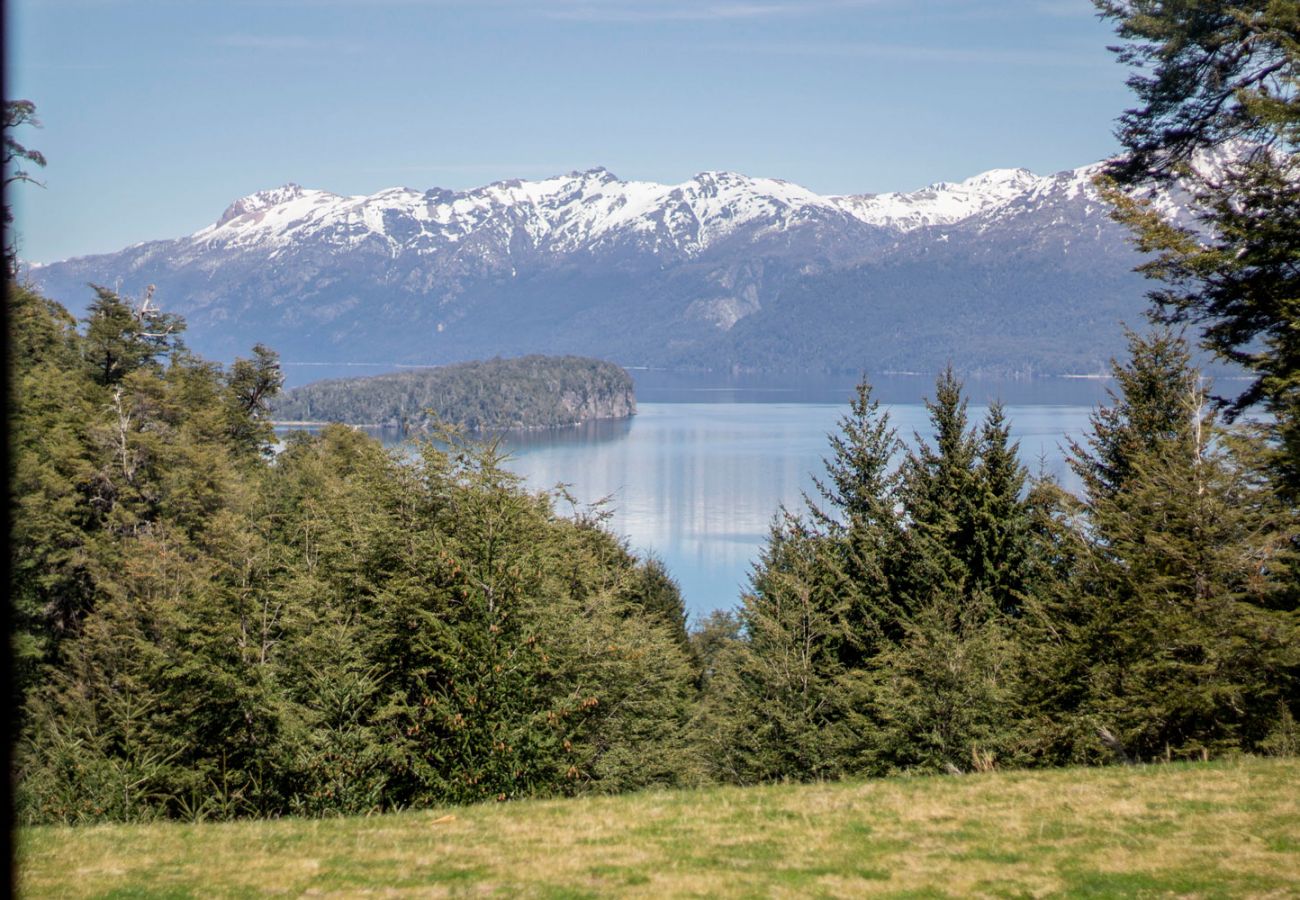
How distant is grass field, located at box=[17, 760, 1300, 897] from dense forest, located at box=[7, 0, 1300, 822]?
5090mm

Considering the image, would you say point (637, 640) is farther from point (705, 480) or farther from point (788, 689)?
point (705, 480)

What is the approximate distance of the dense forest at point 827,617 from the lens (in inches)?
688

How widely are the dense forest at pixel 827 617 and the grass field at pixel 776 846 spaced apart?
5.09 metres

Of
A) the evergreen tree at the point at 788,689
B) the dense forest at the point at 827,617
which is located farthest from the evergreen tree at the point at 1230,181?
the evergreen tree at the point at 788,689

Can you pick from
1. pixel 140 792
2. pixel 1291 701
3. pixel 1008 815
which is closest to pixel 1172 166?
pixel 1291 701

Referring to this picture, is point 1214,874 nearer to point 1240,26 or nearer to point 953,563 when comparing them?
point 1240,26

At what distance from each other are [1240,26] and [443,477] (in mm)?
16395

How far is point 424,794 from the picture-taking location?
1891 centimetres

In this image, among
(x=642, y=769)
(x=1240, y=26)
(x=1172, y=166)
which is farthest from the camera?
(x=642, y=769)

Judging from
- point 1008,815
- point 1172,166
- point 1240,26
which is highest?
point 1240,26

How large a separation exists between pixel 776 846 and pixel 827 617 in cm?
1709

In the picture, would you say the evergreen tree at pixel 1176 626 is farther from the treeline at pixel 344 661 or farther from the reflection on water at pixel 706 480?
the reflection on water at pixel 706 480

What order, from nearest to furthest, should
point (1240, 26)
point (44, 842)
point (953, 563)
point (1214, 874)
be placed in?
point (1214, 874) < point (44, 842) < point (1240, 26) < point (953, 563)

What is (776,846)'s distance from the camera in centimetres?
1123
